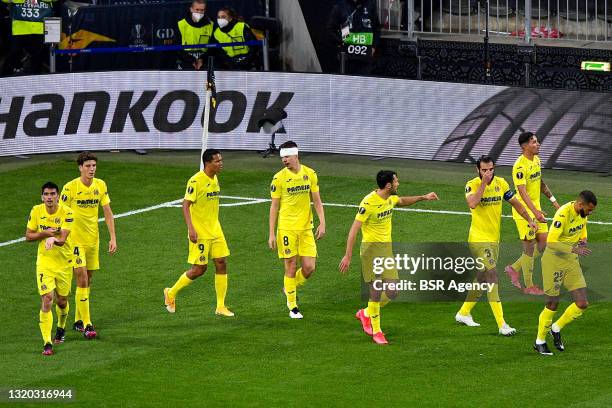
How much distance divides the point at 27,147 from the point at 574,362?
1775cm

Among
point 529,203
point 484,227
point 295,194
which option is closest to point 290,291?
point 295,194

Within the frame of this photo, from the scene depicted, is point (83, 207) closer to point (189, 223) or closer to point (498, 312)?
point (189, 223)

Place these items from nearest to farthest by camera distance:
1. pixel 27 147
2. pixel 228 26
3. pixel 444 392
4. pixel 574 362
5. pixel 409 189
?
pixel 444 392, pixel 574 362, pixel 409 189, pixel 27 147, pixel 228 26

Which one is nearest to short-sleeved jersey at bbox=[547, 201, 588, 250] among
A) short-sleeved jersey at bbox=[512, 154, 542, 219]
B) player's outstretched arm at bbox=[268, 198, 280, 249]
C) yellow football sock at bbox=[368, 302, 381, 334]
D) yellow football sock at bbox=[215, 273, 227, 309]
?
yellow football sock at bbox=[368, 302, 381, 334]

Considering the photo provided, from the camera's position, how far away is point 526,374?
60.0 ft

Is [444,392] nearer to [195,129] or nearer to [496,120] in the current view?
[496,120]

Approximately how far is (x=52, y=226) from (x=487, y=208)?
6051 mm

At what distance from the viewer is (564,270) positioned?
19188 millimetres

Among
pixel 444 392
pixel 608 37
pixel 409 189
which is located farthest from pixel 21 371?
pixel 608 37

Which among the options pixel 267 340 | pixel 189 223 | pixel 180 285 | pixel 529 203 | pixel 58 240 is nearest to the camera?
pixel 58 240

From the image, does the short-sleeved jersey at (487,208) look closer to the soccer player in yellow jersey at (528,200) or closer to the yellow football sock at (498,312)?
the yellow football sock at (498,312)

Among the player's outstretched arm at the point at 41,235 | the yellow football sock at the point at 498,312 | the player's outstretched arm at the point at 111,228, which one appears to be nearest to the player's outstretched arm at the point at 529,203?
the yellow football sock at the point at 498,312

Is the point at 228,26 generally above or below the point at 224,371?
above

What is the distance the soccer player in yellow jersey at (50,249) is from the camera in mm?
19156
